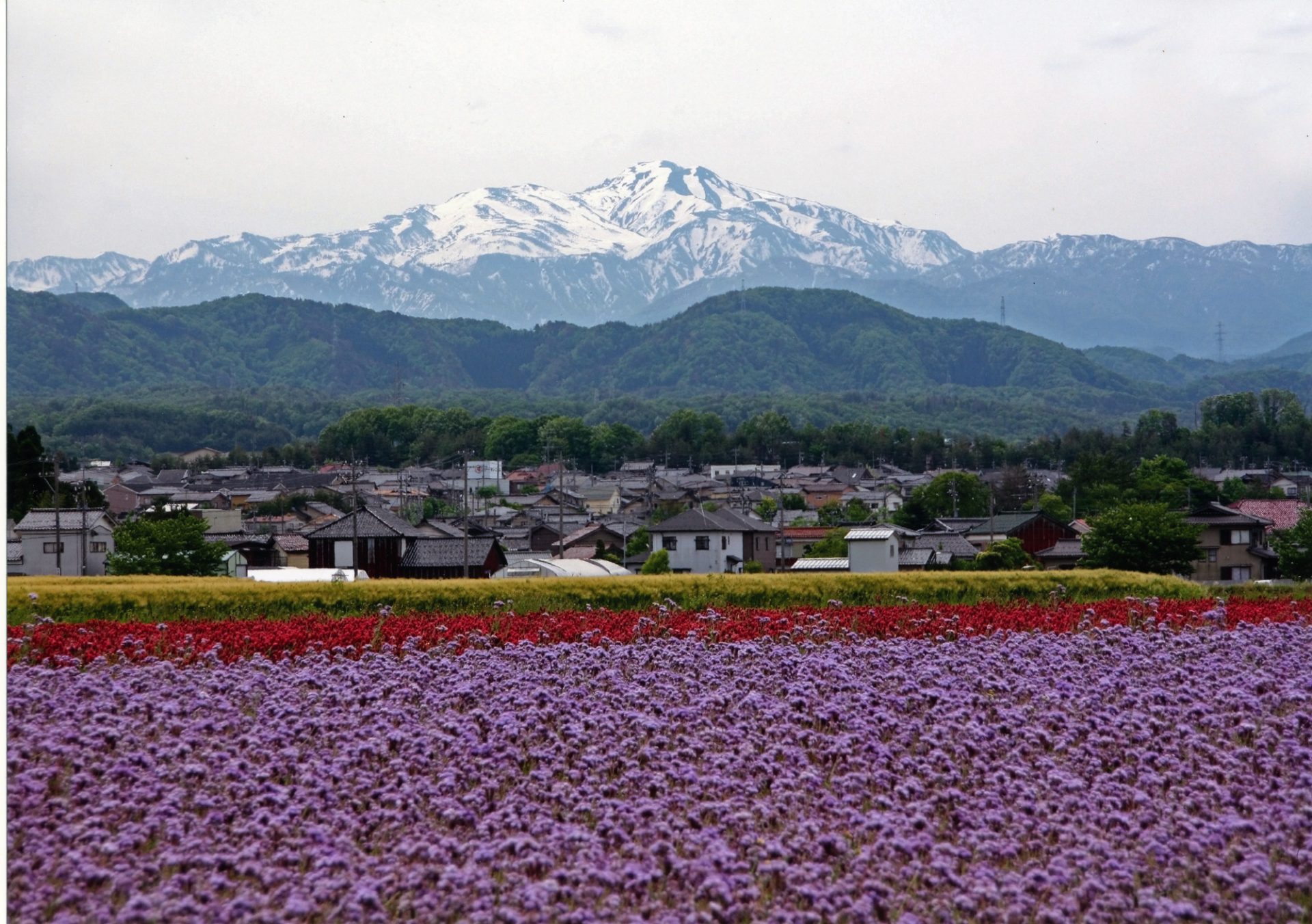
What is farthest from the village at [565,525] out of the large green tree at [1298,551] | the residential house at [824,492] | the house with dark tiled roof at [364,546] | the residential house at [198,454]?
the residential house at [198,454]

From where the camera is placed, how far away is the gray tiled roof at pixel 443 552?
1444 inches

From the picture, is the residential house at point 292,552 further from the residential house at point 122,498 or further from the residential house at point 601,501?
the residential house at point 601,501

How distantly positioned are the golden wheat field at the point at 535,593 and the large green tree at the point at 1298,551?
2442 cm

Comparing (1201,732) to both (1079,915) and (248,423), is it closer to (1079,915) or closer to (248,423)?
(1079,915)

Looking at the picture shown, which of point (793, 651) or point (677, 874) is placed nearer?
point (677, 874)

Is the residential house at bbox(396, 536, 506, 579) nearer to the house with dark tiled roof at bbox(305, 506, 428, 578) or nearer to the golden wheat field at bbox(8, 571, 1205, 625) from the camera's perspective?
the house with dark tiled roof at bbox(305, 506, 428, 578)

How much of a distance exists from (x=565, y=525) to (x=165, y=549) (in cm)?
3462

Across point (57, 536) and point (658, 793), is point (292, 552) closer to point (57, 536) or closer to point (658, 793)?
point (57, 536)

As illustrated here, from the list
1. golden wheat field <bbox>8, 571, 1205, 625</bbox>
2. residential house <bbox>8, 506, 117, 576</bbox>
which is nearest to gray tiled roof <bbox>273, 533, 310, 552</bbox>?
residential house <bbox>8, 506, 117, 576</bbox>

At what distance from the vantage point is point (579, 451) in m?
128

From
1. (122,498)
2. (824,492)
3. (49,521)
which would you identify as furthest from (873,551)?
(824,492)

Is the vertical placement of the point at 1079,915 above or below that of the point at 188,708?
below

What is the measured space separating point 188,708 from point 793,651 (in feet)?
16.8

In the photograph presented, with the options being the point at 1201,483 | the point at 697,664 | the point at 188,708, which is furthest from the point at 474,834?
the point at 1201,483
